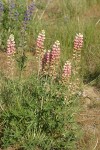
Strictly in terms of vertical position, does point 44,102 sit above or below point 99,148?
above

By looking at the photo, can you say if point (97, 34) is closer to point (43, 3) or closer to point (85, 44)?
point (85, 44)

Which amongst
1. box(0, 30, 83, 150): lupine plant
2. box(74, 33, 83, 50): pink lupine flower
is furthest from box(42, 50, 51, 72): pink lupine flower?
box(74, 33, 83, 50): pink lupine flower

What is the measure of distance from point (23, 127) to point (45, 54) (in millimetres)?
634

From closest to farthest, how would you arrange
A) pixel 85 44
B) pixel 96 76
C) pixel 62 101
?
pixel 62 101 < pixel 96 76 < pixel 85 44

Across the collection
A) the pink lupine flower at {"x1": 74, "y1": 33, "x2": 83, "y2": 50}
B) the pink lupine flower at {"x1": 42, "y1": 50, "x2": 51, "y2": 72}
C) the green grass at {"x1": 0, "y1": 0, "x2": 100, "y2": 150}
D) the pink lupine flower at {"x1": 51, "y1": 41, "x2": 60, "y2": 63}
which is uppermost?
the pink lupine flower at {"x1": 74, "y1": 33, "x2": 83, "y2": 50}

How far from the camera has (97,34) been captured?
6168 mm

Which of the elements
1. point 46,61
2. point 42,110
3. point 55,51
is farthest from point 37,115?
point 55,51

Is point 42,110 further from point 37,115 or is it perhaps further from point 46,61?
point 46,61

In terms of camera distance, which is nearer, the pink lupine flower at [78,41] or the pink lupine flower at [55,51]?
the pink lupine flower at [55,51]

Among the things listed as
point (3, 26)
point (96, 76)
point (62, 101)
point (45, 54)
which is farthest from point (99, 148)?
point (3, 26)

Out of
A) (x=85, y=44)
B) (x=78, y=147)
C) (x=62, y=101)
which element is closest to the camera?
(x=62, y=101)

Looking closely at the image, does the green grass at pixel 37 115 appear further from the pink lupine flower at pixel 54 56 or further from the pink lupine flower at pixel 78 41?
the pink lupine flower at pixel 78 41

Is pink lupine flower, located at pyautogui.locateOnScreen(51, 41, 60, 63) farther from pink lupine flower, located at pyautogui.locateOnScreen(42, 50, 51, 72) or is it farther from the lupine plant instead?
pink lupine flower, located at pyautogui.locateOnScreen(42, 50, 51, 72)

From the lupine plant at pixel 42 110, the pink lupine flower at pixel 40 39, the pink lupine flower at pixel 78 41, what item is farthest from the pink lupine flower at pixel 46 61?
the pink lupine flower at pixel 78 41
